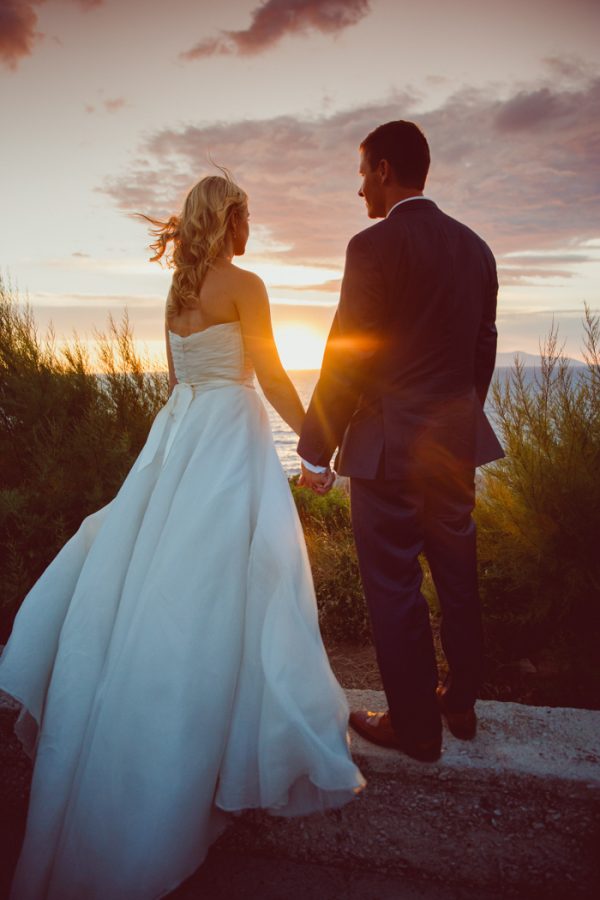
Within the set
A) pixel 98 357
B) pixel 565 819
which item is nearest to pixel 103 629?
pixel 565 819

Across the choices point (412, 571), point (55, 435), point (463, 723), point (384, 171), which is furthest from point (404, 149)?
point (55, 435)

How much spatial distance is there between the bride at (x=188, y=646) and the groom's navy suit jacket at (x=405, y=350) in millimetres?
498

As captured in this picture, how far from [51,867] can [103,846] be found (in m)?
0.28

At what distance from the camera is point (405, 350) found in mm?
2162

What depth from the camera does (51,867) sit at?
1995 millimetres

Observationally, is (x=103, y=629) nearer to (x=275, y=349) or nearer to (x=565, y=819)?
(x=275, y=349)

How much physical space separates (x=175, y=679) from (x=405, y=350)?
154cm

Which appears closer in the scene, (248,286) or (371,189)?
(371,189)

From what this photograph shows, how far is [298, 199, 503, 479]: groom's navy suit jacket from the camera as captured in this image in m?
2.10

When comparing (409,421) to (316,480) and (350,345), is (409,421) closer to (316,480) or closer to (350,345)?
(350,345)

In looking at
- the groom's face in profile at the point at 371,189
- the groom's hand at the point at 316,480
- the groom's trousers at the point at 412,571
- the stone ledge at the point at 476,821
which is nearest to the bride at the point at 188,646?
the groom's hand at the point at 316,480

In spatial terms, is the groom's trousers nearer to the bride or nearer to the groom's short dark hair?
the bride

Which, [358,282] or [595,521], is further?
[595,521]

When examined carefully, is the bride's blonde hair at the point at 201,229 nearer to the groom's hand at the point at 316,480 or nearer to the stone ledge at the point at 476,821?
the groom's hand at the point at 316,480
